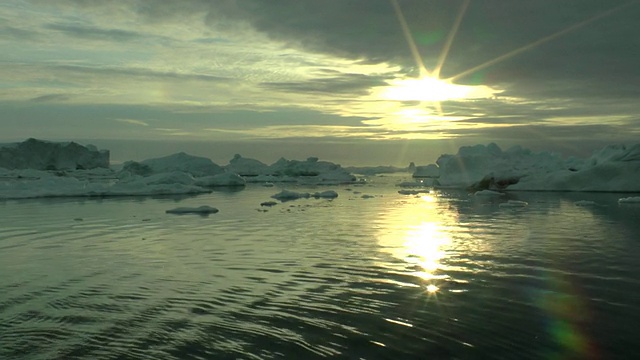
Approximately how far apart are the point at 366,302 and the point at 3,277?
233 inches

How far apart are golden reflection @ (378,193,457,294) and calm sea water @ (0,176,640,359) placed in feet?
0.24

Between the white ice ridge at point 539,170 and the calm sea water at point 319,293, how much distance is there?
21051mm

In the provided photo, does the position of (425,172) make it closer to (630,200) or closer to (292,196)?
(292,196)

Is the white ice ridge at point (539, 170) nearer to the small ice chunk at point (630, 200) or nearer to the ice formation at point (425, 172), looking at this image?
the small ice chunk at point (630, 200)

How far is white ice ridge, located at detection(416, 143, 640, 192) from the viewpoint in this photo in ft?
111

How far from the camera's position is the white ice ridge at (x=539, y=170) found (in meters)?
33.7

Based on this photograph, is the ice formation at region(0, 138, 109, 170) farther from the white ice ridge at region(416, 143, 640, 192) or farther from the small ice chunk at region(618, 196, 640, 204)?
the small ice chunk at region(618, 196, 640, 204)

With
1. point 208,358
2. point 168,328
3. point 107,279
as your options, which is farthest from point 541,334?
point 107,279

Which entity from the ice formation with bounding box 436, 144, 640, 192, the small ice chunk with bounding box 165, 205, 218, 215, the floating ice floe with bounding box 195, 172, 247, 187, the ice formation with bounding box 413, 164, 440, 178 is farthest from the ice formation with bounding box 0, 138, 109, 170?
the small ice chunk with bounding box 165, 205, 218, 215

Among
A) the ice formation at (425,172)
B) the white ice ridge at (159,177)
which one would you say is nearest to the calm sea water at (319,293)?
the white ice ridge at (159,177)

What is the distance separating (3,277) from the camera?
8.70 metres

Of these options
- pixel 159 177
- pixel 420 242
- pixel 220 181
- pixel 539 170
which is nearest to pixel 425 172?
pixel 539 170

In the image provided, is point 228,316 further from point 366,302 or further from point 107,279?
point 107,279

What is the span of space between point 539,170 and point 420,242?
33.6 metres
